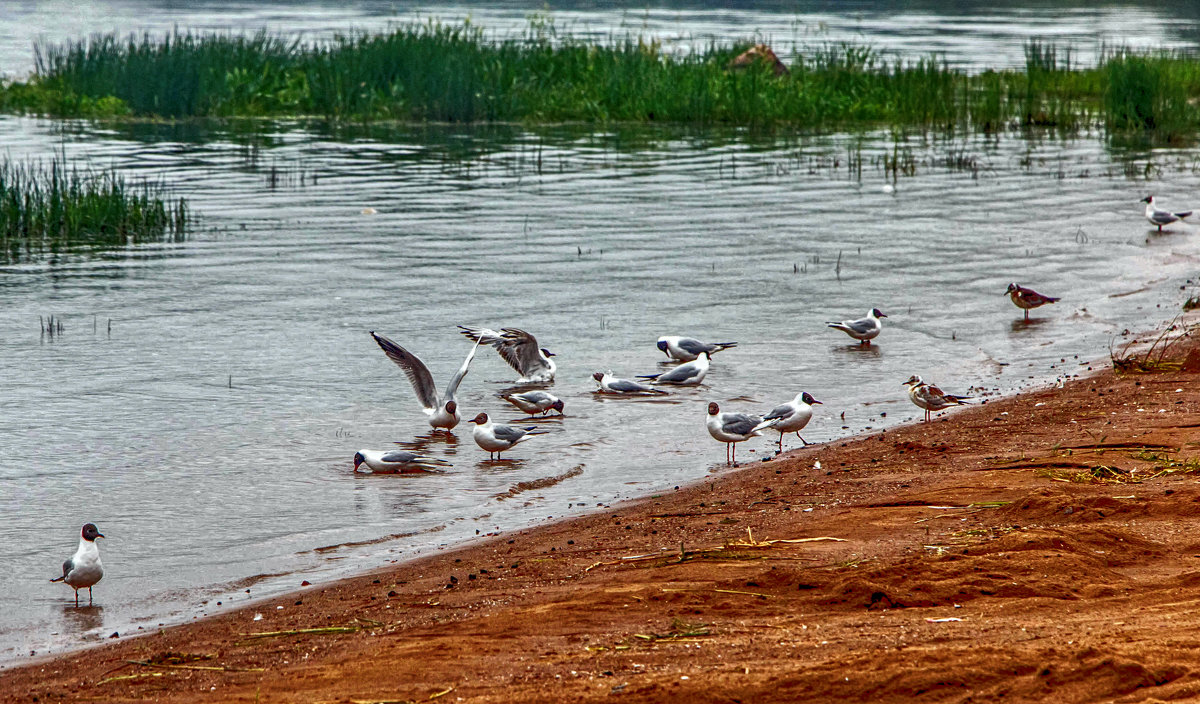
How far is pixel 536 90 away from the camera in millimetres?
32500

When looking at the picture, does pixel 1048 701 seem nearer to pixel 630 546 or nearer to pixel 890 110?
pixel 630 546

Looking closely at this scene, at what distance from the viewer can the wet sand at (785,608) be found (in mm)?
5137

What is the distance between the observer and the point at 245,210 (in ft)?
74.4

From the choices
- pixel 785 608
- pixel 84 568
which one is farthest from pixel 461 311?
pixel 785 608

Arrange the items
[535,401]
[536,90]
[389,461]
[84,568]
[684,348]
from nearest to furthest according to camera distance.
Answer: [84,568] < [389,461] < [535,401] < [684,348] < [536,90]

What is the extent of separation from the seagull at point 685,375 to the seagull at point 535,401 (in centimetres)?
134

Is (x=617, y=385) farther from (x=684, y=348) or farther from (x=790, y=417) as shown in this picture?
(x=790, y=417)

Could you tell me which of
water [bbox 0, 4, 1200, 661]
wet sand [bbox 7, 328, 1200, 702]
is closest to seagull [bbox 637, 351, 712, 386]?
water [bbox 0, 4, 1200, 661]

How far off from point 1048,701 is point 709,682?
1229 mm

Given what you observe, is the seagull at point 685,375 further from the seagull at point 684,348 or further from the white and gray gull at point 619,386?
the seagull at point 684,348

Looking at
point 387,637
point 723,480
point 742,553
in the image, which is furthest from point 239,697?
point 723,480

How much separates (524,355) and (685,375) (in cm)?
159

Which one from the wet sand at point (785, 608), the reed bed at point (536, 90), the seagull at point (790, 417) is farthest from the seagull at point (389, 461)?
the reed bed at point (536, 90)

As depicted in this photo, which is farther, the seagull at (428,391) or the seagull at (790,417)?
the seagull at (428,391)
